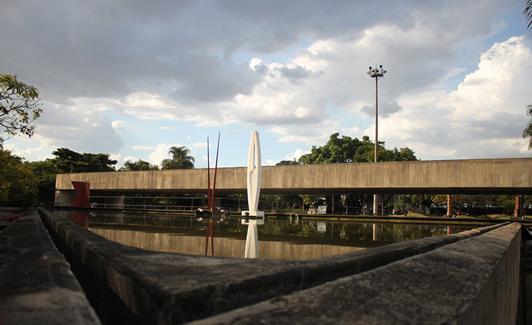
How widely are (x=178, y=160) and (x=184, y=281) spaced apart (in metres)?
67.4

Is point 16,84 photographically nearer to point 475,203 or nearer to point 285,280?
point 285,280

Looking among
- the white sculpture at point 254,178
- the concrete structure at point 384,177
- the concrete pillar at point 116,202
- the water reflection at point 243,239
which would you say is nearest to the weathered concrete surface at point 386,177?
the concrete structure at point 384,177

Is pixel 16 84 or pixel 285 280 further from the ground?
pixel 16 84

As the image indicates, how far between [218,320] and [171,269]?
57 centimetres

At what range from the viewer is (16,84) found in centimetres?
1151

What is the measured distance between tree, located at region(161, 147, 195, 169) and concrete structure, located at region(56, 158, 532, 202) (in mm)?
28163

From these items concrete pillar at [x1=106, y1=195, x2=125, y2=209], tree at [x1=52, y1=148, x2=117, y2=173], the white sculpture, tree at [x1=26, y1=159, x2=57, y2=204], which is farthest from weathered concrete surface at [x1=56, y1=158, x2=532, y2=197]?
tree at [x1=52, y1=148, x2=117, y2=173]

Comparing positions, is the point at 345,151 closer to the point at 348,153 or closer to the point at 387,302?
the point at 348,153

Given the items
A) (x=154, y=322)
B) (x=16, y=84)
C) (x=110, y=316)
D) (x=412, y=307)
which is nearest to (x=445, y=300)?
(x=412, y=307)

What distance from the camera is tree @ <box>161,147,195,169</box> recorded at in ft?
219

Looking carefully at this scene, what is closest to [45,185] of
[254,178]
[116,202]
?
[116,202]

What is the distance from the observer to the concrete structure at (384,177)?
2453cm

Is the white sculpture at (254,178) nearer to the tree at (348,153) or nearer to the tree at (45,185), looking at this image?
the tree at (348,153)

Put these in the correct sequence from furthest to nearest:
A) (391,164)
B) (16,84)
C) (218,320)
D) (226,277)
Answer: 1. (391,164)
2. (16,84)
3. (226,277)
4. (218,320)
